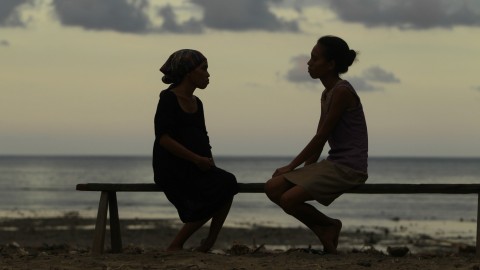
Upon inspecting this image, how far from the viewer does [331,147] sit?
8281 mm

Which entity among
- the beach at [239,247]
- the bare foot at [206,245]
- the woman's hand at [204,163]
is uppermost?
the woman's hand at [204,163]

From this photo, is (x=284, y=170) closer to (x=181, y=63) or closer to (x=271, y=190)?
(x=271, y=190)

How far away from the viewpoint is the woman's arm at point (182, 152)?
27.3 ft

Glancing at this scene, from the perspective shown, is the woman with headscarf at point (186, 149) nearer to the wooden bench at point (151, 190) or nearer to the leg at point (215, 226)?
the leg at point (215, 226)

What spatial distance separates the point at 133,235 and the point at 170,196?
58.2 feet

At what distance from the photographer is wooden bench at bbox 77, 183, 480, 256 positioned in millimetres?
8336

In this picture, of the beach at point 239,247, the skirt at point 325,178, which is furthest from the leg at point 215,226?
the skirt at point 325,178

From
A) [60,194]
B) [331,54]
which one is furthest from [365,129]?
[60,194]

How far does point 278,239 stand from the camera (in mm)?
25594

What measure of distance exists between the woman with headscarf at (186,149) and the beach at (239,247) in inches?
18.9

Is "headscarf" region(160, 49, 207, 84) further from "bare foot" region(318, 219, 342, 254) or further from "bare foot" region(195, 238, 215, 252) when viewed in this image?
"bare foot" region(318, 219, 342, 254)

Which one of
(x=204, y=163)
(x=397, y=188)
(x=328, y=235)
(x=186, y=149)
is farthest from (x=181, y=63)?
(x=397, y=188)

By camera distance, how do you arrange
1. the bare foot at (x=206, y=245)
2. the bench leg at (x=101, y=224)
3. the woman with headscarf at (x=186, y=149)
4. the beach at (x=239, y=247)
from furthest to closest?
the bench leg at (x=101, y=224) < the bare foot at (x=206, y=245) < the woman with headscarf at (x=186, y=149) < the beach at (x=239, y=247)

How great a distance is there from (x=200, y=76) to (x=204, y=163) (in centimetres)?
82
